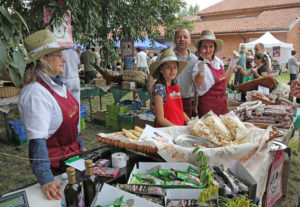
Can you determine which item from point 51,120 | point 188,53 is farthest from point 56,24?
point 51,120

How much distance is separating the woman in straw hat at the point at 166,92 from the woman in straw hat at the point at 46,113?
0.83 metres

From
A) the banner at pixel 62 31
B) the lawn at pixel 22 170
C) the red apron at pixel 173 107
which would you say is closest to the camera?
the red apron at pixel 173 107

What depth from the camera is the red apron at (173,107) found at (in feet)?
8.32

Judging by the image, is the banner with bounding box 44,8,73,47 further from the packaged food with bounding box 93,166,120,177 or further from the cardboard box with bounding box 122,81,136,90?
the packaged food with bounding box 93,166,120,177

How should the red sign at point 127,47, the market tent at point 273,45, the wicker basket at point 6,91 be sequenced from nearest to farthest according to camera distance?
the wicker basket at point 6,91 → the red sign at point 127,47 → the market tent at point 273,45

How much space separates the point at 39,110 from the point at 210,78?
2.11m

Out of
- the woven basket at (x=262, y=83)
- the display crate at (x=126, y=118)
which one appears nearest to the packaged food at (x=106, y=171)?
the woven basket at (x=262, y=83)

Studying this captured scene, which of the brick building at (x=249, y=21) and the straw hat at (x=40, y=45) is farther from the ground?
the brick building at (x=249, y=21)

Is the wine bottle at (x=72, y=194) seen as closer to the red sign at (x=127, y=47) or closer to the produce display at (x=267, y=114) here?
the produce display at (x=267, y=114)

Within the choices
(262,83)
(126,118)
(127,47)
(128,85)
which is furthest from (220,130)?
(127,47)

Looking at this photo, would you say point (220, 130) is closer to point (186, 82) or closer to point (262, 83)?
point (186, 82)

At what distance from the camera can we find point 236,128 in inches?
80.8

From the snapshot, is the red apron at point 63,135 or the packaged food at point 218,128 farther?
the packaged food at point 218,128

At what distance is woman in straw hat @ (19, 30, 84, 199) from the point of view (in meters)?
1.44
